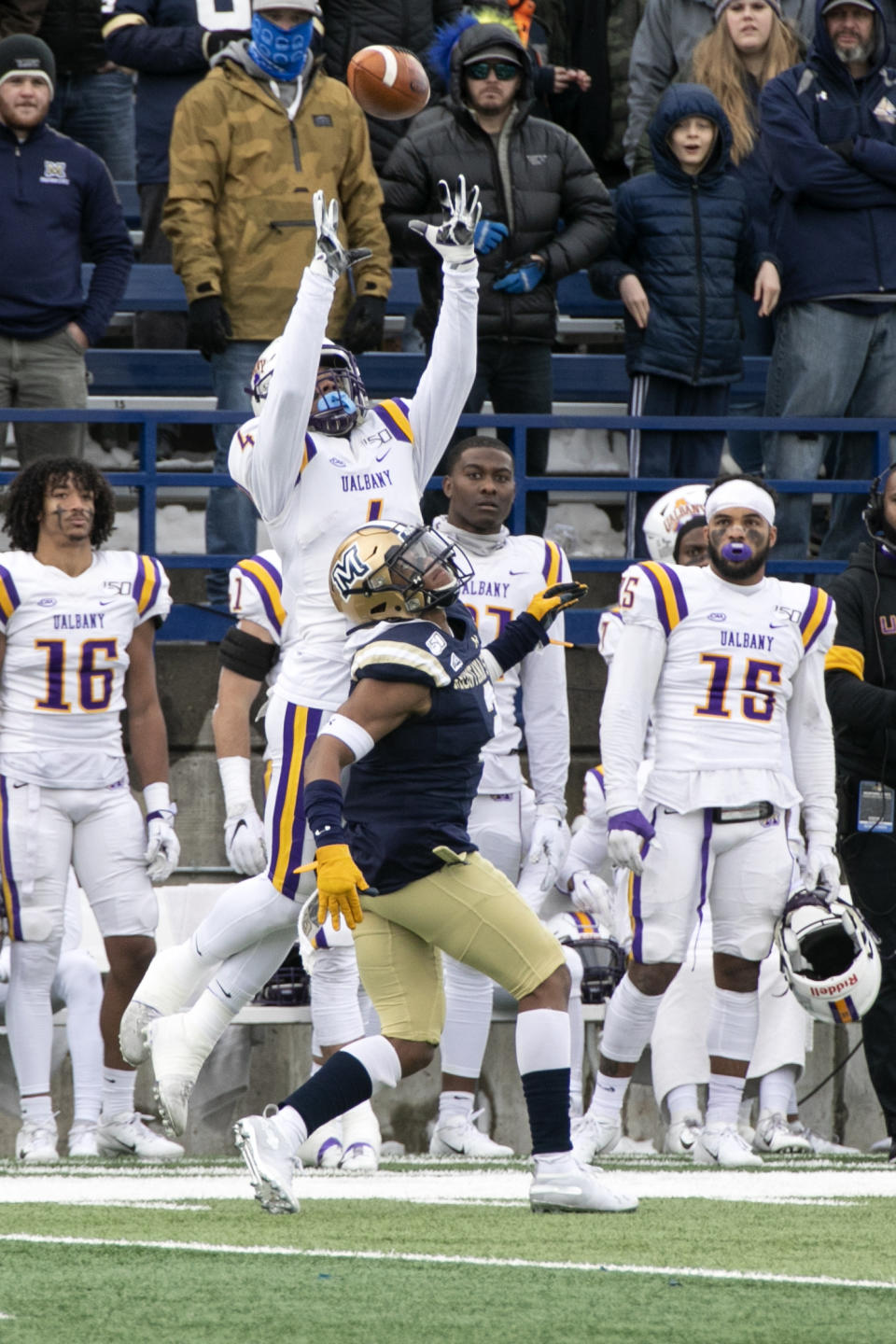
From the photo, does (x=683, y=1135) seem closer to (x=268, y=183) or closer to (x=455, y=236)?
(x=455, y=236)

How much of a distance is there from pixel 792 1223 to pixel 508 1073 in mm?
3344

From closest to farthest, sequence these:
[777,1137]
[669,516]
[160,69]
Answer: [777,1137], [669,516], [160,69]

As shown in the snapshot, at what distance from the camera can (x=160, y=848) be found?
6461mm

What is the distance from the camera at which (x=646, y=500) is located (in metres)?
9.05

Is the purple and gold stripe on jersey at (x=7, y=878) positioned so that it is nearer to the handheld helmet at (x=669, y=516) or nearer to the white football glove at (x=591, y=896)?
the white football glove at (x=591, y=896)

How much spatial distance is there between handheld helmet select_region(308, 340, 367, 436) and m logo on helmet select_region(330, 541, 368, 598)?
984mm

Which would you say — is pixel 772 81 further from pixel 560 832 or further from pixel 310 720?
pixel 310 720

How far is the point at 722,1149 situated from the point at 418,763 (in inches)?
82.1

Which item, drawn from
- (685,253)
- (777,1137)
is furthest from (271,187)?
(777,1137)

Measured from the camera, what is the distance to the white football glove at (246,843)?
261 inches

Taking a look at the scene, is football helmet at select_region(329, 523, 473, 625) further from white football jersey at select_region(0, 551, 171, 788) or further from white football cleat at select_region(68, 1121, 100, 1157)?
white football cleat at select_region(68, 1121, 100, 1157)

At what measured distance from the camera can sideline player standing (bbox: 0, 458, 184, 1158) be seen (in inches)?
250

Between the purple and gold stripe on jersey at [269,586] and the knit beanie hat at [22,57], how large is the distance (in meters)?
2.74

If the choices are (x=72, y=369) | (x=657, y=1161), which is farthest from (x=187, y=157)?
(x=657, y=1161)
